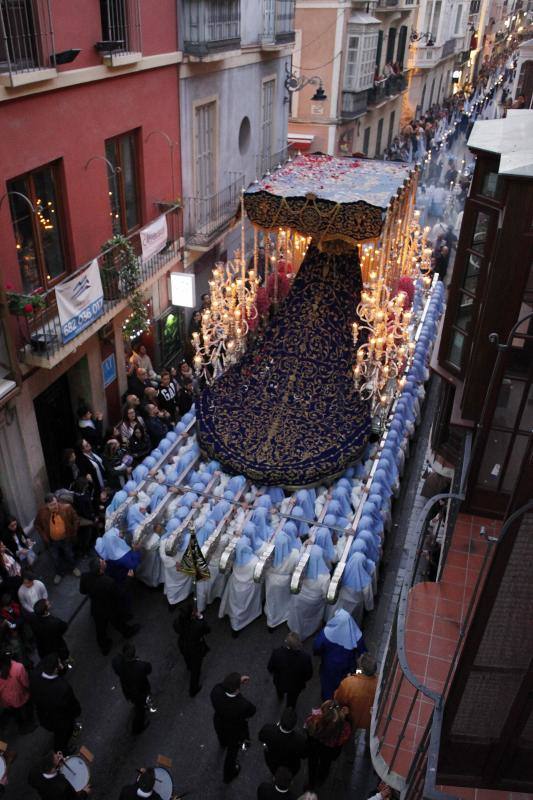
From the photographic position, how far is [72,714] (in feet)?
24.6

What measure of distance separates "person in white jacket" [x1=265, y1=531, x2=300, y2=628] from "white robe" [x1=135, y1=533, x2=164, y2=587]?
1.67 meters

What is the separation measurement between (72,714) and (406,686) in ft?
13.9

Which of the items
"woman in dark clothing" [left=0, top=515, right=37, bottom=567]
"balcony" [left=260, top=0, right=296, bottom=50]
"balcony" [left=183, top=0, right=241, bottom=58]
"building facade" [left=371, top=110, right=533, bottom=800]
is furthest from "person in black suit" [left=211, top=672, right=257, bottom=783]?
"balcony" [left=260, top=0, right=296, bottom=50]

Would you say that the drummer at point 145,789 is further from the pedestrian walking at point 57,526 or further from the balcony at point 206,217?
the balcony at point 206,217

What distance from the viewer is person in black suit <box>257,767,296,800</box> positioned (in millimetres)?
6043

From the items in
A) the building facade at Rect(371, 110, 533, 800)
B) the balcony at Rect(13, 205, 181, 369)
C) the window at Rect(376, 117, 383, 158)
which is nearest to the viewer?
the building facade at Rect(371, 110, 533, 800)

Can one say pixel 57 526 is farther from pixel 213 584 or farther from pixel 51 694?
pixel 51 694

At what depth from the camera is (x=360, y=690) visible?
7.05m

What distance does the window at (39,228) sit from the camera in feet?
32.7

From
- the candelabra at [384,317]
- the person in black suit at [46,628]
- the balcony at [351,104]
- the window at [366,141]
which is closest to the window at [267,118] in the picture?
the balcony at [351,104]

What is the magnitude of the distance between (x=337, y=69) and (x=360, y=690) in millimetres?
23738

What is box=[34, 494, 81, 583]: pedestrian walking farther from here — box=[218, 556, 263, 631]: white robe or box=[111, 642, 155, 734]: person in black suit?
box=[111, 642, 155, 734]: person in black suit

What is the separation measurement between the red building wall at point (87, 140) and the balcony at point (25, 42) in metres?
0.39

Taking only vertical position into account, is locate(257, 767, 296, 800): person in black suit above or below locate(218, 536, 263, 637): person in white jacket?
above
